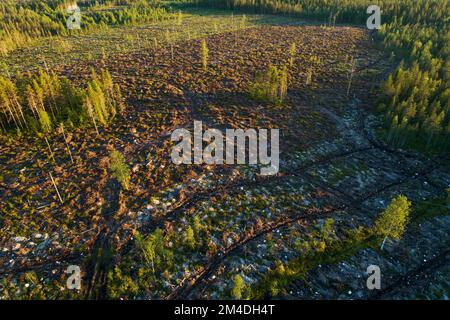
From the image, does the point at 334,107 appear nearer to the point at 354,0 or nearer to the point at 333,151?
the point at 333,151

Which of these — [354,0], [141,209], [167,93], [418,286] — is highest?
[354,0]

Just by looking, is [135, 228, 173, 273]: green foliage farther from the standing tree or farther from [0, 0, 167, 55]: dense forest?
[0, 0, 167, 55]: dense forest

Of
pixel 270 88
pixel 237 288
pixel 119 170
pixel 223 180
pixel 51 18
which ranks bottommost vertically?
pixel 237 288

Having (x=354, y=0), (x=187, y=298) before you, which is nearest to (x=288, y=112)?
(x=187, y=298)

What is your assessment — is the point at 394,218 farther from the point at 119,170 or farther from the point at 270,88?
the point at 270,88

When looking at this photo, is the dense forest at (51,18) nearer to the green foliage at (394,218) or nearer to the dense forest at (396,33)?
the dense forest at (396,33)

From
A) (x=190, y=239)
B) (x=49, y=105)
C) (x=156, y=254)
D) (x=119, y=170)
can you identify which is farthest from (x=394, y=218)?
(x=49, y=105)

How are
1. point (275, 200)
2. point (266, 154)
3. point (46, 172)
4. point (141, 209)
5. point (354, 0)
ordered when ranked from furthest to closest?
point (354, 0)
point (266, 154)
point (46, 172)
point (275, 200)
point (141, 209)
